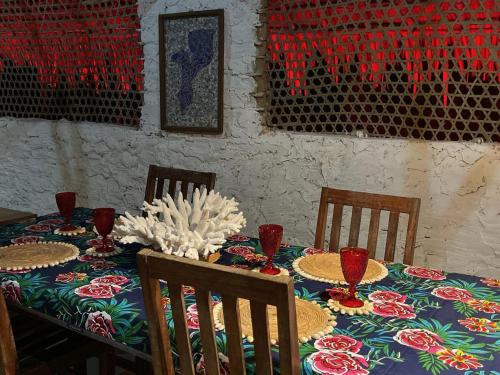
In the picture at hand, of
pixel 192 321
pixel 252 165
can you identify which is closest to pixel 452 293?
pixel 192 321

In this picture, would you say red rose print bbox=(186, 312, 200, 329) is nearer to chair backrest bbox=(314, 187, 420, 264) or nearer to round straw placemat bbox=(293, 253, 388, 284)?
round straw placemat bbox=(293, 253, 388, 284)

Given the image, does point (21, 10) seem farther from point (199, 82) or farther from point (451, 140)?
point (451, 140)

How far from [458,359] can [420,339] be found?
3.7 inches

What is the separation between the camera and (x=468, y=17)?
6.56ft

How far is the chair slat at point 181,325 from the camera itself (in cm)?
98

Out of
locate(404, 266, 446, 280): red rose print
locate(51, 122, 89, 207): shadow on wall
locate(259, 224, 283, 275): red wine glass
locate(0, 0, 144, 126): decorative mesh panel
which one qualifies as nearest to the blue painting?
locate(0, 0, 144, 126): decorative mesh panel

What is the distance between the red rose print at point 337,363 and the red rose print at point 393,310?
0.23 metres

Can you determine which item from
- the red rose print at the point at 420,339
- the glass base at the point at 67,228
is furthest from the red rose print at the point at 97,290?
the red rose print at the point at 420,339

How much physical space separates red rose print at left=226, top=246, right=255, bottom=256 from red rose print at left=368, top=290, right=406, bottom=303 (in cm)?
47

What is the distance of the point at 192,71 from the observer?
273 cm

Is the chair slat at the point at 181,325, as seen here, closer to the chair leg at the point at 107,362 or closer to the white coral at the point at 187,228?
the white coral at the point at 187,228

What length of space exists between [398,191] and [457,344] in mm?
1222

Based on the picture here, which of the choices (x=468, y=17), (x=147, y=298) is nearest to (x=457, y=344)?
(x=147, y=298)

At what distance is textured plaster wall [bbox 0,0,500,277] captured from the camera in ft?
6.93
